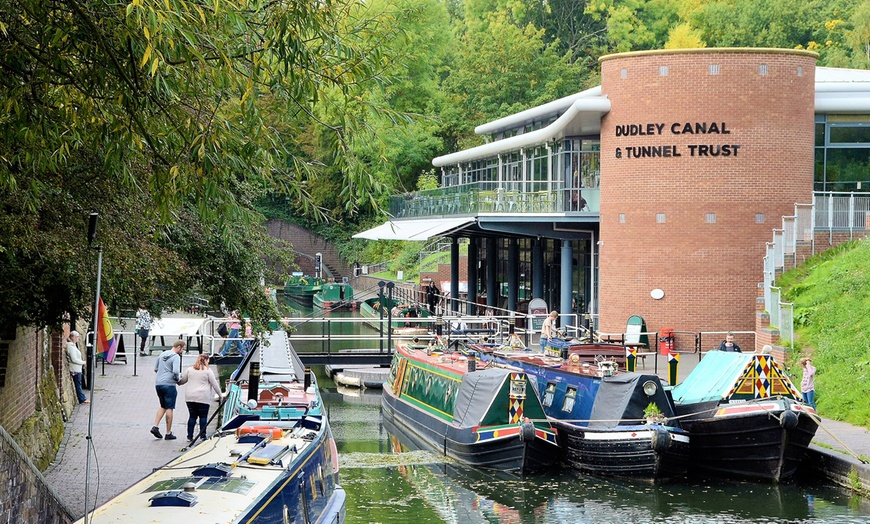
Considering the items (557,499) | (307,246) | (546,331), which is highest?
(307,246)

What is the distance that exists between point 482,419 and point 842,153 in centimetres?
1970

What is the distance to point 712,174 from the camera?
35.0m

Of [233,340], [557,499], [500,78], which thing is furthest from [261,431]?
[500,78]

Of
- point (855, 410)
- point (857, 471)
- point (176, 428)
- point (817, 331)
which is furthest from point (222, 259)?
point (817, 331)

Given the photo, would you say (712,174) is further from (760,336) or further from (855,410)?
(855,410)

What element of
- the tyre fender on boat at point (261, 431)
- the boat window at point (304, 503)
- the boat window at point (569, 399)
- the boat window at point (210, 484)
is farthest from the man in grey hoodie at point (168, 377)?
the boat window at point (210, 484)

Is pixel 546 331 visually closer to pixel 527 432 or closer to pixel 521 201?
pixel 527 432

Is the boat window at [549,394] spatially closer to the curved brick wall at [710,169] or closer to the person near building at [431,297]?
the curved brick wall at [710,169]

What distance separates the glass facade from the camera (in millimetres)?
37469

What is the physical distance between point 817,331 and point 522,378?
9.26m

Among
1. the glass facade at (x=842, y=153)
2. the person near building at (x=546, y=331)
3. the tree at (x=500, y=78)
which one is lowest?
the person near building at (x=546, y=331)

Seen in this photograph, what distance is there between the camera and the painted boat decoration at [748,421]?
21.0 metres

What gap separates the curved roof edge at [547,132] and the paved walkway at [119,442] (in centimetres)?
974

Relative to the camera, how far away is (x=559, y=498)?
68.1 ft
